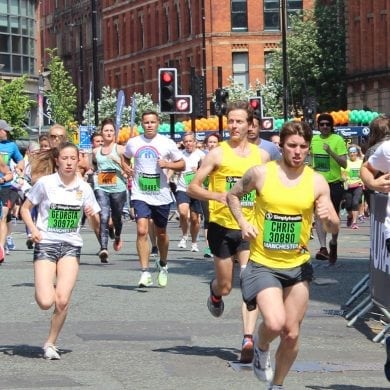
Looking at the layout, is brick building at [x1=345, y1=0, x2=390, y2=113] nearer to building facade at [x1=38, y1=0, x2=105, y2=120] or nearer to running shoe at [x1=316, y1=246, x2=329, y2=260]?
building facade at [x1=38, y1=0, x2=105, y2=120]

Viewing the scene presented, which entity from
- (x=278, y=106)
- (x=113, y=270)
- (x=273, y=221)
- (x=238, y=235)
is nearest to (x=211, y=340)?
(x=238, y=235)

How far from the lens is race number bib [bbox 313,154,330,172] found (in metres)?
19.9

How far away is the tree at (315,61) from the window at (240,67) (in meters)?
7.71

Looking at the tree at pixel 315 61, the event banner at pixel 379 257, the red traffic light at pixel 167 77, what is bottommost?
the event banner at pixel 379 257

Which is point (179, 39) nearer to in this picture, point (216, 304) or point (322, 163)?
point (322, 163)

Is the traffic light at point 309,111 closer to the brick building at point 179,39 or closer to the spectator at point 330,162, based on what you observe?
the brick building at point 179,39

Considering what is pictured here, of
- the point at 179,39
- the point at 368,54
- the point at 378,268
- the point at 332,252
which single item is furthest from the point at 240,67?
the point at 378,268

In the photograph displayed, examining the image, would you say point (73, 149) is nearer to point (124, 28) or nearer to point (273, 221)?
point (273, 221)

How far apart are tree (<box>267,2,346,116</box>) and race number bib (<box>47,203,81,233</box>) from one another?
226 feet

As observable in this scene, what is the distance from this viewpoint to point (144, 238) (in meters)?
16.7

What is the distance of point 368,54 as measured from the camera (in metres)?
84.1

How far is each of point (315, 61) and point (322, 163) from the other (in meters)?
65.3

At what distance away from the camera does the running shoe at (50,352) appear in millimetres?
11742

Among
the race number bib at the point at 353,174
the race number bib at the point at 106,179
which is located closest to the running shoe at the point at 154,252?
the race number bib at the point at 106,179
